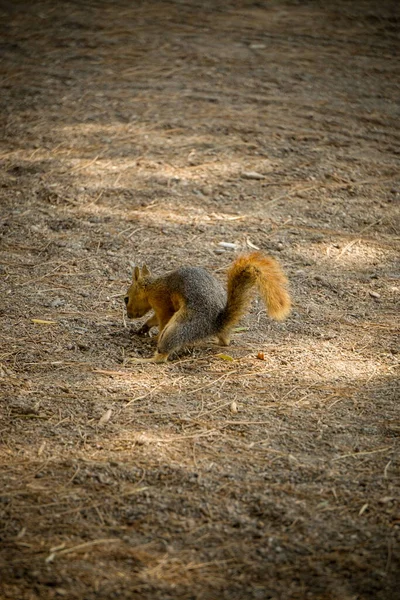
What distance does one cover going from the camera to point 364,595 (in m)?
1.78

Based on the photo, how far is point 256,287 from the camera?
303 centimetres

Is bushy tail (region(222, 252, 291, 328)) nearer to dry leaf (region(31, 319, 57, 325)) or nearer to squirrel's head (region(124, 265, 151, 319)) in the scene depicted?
squirrel's head (region(124, 265, 151, 319))

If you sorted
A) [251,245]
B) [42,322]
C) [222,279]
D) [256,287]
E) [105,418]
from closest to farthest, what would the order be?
[105,418], [256,287], [42,322], [222,279], [251,245]

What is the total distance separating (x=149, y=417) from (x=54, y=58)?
485 cm

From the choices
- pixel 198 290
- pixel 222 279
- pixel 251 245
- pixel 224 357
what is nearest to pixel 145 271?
pixel 198 290

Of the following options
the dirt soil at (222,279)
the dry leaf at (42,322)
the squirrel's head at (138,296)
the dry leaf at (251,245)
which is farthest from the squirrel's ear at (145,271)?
the dry leaf at (251,245)

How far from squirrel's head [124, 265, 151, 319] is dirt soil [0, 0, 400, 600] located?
9 cm

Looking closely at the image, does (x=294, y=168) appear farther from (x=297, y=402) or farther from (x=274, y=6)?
(x=274, y=6)

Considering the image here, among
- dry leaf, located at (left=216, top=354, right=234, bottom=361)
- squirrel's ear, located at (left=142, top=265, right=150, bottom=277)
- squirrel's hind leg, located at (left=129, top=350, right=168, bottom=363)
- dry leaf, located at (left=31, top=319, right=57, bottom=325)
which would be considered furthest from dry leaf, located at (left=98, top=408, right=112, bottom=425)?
squirrel's ear, located at (left=142, top=265, right=150, bottom=277)

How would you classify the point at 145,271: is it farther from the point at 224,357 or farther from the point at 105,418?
the point at 105,418

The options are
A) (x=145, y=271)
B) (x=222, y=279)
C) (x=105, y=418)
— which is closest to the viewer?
(x=105, y=418)

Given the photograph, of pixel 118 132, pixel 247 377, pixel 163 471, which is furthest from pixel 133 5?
pixel 163 471

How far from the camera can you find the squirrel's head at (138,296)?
3.34 metres

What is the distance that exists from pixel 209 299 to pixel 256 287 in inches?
8.8
